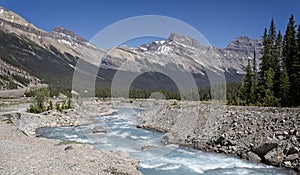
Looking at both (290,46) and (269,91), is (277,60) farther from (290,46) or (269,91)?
(269,91)

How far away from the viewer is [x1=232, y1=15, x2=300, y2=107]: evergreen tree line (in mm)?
41000

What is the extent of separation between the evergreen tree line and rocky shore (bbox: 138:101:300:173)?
1493 cm

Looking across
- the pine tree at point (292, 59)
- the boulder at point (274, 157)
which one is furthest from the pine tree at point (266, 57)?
the boulder at point (274, 157)

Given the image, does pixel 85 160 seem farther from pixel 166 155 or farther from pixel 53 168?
pixel 166 155

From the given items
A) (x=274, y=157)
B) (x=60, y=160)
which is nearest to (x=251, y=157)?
(x=274, y=157)

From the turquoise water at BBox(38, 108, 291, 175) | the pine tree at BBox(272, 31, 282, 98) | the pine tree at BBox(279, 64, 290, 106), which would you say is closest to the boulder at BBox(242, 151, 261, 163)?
the turquoise water at BBox(38, 108, 291, 175)

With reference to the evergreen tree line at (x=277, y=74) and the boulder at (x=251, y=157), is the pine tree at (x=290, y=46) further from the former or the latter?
the boulder at (x=251, y=157)

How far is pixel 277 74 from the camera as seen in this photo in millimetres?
48031

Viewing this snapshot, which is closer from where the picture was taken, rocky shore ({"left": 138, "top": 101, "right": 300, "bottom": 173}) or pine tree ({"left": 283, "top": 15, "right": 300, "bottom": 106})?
rocky shore ({"left": 138, "top": 101, "right": 300, "bottom": 173})

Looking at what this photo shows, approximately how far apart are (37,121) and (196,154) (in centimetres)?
3310

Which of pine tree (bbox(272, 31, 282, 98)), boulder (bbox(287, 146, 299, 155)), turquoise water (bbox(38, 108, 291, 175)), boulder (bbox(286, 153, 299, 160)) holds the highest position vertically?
pine tree (bbox(272, 31, 282, 98))

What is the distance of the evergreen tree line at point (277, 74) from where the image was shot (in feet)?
135

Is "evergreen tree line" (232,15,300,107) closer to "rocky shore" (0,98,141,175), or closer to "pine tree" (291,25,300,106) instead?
"pine tree" (291,25,300,106)

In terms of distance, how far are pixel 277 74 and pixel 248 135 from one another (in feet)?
94.4
